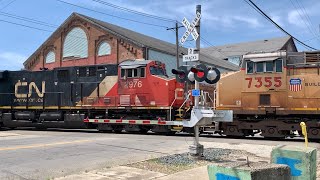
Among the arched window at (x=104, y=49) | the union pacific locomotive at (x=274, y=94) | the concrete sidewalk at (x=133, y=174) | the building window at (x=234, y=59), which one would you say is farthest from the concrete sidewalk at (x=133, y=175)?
the building window at (x=234, y=59)

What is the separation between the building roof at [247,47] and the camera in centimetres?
7300

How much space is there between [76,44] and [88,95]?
2543 cm

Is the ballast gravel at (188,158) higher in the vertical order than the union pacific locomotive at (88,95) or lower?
lower

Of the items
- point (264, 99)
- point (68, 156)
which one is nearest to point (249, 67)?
point (264, 99)

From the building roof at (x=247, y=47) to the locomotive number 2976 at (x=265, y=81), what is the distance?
55353mm

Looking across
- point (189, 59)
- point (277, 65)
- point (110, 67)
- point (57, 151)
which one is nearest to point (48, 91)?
point (110, 67)

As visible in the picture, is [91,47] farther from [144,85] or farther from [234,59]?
[234,59]

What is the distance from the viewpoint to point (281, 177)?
468cm

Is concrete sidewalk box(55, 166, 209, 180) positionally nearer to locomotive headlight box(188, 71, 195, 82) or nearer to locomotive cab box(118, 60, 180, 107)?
locomotive headlight box(188, 71, 195, 82)

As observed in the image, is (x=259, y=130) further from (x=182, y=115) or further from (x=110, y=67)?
(x=110, y=67)

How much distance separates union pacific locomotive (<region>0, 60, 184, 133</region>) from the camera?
20.0m

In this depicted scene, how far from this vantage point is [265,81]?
17.1 m

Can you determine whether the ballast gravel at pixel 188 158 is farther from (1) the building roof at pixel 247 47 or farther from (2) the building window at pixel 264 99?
(1) the building roof at pixel 247 47

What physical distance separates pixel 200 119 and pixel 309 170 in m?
3.82
